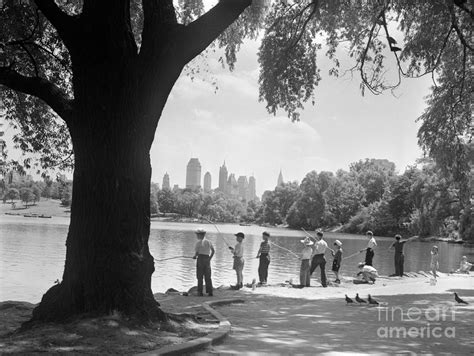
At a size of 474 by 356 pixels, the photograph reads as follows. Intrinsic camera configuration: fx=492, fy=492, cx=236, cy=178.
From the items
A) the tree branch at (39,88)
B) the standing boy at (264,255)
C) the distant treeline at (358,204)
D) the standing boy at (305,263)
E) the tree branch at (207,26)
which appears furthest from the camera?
the distant treeline at (358,204)

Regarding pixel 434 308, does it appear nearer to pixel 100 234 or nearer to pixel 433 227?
pixel 100 234

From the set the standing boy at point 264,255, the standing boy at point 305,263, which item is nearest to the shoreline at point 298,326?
the standing boy at point 305,263

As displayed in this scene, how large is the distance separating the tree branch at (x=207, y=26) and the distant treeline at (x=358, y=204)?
4553cm

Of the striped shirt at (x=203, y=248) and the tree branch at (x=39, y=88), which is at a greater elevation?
the tree branch at (x=39, y=88)

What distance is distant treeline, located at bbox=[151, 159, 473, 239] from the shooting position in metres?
59.0

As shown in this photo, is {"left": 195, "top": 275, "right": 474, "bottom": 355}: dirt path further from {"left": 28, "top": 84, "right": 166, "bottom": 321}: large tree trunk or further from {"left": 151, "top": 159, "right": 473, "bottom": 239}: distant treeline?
{"left": 151, "top": 159, "right": 473, "bottom": 239}: distant treeline

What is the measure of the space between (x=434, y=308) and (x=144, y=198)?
7164 millimetres

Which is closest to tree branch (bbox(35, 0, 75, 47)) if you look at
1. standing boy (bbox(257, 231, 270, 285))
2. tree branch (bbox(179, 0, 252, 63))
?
tree branch (bbox(179, 0, 252, 63))

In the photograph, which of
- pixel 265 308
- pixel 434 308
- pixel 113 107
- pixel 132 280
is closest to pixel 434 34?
pixel 434 308

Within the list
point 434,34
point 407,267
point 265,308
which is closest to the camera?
point 265,308

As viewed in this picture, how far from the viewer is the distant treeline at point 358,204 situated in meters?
59.0

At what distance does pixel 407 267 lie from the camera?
34.3 m

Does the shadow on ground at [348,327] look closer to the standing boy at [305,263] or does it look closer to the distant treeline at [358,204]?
the standing boy at [305,263]

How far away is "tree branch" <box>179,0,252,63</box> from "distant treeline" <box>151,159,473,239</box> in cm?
4553
